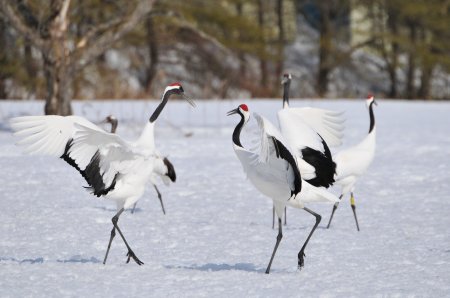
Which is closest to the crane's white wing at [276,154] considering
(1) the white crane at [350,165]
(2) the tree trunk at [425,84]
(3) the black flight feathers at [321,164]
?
(3) the black flight feathers at [321,164]

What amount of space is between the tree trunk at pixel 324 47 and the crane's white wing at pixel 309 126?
65.4ft

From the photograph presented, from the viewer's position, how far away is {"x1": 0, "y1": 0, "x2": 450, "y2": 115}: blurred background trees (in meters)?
22.7

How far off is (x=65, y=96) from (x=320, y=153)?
7481 millimetres

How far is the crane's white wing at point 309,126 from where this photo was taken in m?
5.91

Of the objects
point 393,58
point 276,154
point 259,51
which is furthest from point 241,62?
point 276,154

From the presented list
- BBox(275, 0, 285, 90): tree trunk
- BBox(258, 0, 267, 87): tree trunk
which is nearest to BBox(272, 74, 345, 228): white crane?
BBox(258, 0, 267, 87): tree trunk

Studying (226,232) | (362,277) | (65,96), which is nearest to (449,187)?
(226,232)

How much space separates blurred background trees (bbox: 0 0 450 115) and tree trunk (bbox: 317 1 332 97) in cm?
3

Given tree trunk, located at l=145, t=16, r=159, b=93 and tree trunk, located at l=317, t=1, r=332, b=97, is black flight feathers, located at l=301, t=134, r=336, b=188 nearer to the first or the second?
tree trunk, located at l=145, t=16, r=159, b=93

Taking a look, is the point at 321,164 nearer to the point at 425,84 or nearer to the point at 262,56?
the point at 262,56

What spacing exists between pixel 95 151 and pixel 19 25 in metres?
7.38

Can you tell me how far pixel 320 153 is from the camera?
584 centimetres

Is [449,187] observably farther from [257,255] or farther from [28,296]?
[28,296]

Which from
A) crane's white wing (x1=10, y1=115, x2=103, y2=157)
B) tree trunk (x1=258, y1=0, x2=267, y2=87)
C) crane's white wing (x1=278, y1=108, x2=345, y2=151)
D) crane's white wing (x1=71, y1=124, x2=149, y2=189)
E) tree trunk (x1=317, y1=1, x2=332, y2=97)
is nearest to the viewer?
crane's white wing (x1=71, y1=124, x2=149, y2=189)
